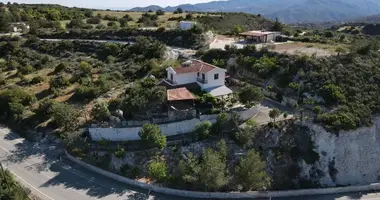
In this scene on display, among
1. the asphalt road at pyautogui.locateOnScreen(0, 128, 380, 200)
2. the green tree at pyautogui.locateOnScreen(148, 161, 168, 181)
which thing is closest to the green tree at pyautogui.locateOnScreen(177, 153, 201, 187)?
the green tree at pyautogui.locateOnScreen(148, 161, 168, 181)

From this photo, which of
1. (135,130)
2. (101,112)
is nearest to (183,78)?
(135,130)

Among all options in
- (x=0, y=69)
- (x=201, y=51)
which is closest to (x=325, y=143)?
(x=201, y=51)

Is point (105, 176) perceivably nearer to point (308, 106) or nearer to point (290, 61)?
point (308, 106)

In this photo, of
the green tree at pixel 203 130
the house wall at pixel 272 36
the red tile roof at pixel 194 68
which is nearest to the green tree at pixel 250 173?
the green tree at pixel 203 130

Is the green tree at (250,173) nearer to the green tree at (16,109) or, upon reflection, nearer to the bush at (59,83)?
the green tree at (16,109)

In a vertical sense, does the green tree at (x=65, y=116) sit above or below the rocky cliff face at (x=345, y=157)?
above
